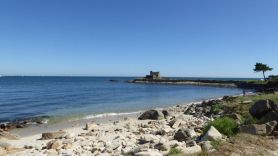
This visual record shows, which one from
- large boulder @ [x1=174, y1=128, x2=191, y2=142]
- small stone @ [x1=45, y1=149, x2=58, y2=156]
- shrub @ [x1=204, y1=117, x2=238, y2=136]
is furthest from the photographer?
small stone @ [x1=45, y1=149, x2=58, y2=156]

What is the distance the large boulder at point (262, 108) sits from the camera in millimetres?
15484

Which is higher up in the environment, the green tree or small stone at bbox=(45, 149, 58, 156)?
the green tree

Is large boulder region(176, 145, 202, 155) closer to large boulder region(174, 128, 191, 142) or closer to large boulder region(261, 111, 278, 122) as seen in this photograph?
large boulder region(174, 128, 191, 142)

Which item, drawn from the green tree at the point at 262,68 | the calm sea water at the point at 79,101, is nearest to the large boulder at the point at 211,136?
the calm sea water at the point at 79,101

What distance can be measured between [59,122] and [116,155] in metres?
16.1

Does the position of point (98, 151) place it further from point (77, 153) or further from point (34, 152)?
point (34, 152)

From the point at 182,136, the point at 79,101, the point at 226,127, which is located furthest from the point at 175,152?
the point at 79,101

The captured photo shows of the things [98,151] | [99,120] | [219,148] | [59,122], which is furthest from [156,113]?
[219,148]

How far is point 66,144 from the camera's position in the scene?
1509cm

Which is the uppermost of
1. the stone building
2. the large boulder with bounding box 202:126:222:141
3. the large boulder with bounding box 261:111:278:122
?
the stone building

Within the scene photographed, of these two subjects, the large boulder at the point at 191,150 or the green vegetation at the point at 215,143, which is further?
the green vegetation at the point at 215,143

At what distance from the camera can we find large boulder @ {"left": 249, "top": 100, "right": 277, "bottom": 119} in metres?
15.5

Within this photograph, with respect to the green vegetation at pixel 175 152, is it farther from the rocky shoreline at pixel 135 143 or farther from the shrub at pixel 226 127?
the shrub at pixel 226 127

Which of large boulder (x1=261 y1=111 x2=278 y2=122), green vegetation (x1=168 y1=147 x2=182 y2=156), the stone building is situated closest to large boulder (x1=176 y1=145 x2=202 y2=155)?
green vegetation (x1=168 y1=147 x2=182 y2=156)
